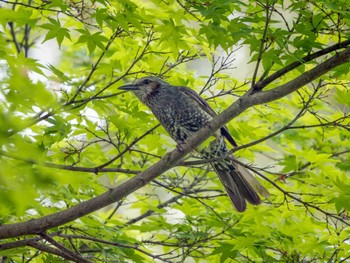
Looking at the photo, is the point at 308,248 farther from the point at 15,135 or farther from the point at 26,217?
the point at 15,135

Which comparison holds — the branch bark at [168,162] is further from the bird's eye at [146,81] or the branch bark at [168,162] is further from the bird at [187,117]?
the bird's eye at [146,81]

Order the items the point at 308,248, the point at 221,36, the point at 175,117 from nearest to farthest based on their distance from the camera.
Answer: the point at 221,36, the point at 308,248, the point at 175,117

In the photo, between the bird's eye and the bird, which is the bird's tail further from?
the bird's eye

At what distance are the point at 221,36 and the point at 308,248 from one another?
4.09 feet

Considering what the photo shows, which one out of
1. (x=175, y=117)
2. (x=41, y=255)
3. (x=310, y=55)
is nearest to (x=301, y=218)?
(x=175, y=117)

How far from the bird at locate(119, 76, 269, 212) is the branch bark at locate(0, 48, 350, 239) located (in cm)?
95

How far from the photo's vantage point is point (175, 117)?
12.8 ft

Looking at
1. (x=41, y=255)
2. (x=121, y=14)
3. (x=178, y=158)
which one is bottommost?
(x=178, y=158)

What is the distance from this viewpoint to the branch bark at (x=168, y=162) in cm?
262

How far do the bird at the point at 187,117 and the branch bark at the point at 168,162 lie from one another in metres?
0.95

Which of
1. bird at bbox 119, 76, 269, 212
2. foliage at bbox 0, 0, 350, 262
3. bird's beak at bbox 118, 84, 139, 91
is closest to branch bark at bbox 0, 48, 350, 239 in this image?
foliage at bbox 0, 0, 350, 262

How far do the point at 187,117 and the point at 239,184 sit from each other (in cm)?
55

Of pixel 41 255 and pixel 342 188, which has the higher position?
pixel 41 255

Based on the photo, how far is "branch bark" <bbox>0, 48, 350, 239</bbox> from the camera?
103 inches
